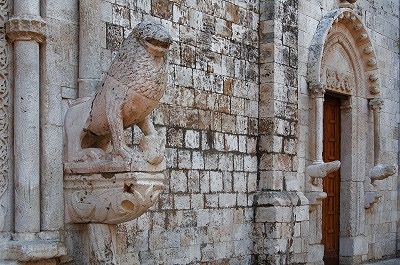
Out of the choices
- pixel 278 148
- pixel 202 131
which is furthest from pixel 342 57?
pixel 202 131

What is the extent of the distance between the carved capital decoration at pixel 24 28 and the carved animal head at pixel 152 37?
69 centimetres

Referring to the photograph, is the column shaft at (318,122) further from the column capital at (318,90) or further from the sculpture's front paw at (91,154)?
the sculpture's front paw at (91,154)

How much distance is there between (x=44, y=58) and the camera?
5.46 meters

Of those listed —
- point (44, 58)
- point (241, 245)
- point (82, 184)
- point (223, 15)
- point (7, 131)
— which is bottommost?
point (241, 245)

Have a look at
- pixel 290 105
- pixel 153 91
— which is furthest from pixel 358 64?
pixel 153 91

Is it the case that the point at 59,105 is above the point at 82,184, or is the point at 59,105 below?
above

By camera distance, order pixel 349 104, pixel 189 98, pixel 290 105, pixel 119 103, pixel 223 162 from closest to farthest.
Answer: pixel 119 103, pixel 189 98, pixel 223 162, pixel 290 105, pixel 349 104

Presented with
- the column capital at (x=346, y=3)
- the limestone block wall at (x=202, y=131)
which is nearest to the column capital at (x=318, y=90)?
the limestone block wall at (x=202, y=131)

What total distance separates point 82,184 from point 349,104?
581cm

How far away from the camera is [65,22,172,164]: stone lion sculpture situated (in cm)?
527

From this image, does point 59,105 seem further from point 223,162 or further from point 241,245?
point 241,245

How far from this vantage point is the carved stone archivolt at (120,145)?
526 cm

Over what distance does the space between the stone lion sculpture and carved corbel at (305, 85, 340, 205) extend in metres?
4.02

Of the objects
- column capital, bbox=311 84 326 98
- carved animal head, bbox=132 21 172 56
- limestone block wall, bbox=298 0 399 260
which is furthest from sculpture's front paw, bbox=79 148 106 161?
limestone block wall, bbox=298 0 399 260
